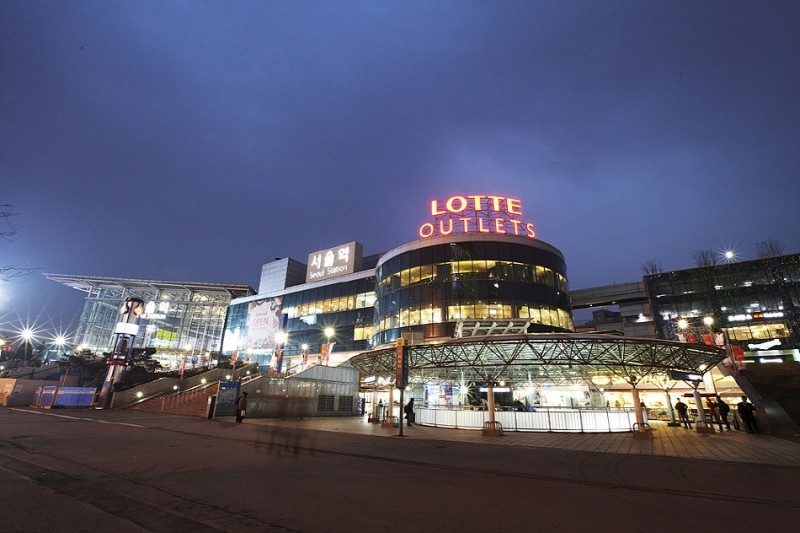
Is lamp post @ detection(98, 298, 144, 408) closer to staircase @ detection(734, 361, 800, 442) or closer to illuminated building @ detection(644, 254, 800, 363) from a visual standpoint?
staircase @ detection(734, 361, 800, 442)

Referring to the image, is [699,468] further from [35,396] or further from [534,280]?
[35,396]

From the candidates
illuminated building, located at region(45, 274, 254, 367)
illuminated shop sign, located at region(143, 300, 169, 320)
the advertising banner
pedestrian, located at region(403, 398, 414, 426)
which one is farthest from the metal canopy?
illuminated shop sign, located at region(143, 300, 169, 320)

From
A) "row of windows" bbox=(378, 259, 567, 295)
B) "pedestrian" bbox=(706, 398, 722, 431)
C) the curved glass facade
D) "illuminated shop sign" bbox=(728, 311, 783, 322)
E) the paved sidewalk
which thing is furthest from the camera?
"illuminated shop sign" bbox=(728, 311, 783, 322)

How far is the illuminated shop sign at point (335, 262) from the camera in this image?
58250 mm

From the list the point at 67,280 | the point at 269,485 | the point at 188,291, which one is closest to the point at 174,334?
the point at 188,291

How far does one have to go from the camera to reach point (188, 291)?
8288 centimetres

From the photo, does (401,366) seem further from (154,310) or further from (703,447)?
(154,310)

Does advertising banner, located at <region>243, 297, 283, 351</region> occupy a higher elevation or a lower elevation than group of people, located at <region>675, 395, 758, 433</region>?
higher

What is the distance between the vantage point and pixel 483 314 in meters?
39.0

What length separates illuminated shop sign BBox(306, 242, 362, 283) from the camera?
58.2 meters

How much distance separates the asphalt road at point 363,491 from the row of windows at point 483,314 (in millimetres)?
26199

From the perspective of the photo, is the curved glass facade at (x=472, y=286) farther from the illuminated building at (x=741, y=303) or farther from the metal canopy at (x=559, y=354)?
the illuminated building at (x=741, y=303)

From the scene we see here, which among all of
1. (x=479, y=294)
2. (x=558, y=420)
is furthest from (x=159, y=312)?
(x=558, y=420)

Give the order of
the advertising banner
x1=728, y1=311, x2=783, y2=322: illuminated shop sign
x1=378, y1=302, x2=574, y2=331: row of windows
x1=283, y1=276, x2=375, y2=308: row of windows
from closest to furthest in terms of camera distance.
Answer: x1=378, y1=302, x2=574, y2=331: row of windows < x1=728, y1=311, x2=783, y2=322: illuminated shop sign < x1=283, y1=276, x2=375, y2=308: row of windows < the advertising banner
